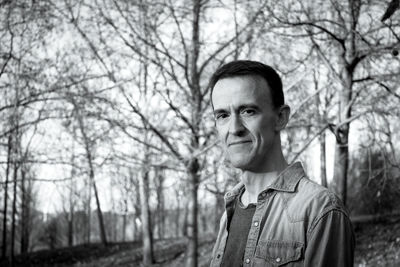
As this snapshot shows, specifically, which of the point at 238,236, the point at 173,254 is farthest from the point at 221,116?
the point at 173,254

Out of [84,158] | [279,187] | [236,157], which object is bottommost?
[279,187]

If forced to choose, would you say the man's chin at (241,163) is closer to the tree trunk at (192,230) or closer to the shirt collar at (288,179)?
the shirt collar at (288,179)

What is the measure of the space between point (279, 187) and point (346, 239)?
405mm

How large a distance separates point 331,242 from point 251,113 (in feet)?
2.14

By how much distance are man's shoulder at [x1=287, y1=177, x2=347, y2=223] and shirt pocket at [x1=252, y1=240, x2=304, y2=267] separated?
125 millimetres

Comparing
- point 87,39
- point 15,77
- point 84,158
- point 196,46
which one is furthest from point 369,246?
point 15,77

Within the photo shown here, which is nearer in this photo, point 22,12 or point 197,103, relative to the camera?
point 22,12

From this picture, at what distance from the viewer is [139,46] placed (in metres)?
8.59

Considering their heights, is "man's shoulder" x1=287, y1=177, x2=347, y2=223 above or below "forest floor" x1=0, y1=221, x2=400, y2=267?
above

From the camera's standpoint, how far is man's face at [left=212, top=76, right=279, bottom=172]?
6.03 ft

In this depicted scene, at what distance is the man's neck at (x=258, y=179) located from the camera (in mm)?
1898

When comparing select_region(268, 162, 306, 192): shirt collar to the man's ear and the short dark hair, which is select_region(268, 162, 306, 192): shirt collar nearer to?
the man's ear

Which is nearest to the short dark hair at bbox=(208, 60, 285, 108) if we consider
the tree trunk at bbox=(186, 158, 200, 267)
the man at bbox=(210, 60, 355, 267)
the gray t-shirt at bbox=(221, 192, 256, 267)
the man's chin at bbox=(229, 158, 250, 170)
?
the man at bbox=(210, 60, 355, 267)

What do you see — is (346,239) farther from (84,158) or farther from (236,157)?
(84,158)
